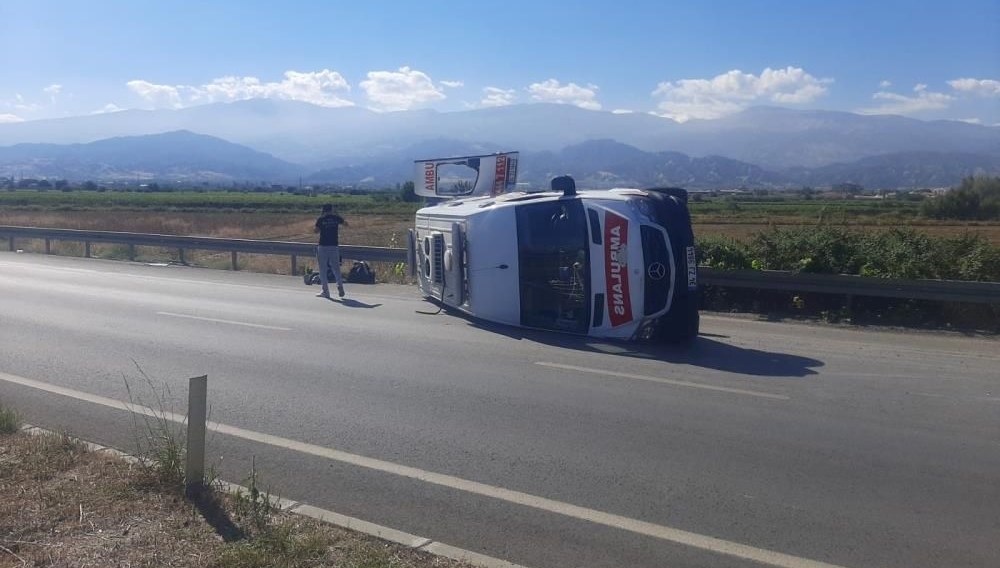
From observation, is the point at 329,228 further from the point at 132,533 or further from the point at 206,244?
the point at 132,533

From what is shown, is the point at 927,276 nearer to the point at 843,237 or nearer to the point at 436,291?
the point at 843,237

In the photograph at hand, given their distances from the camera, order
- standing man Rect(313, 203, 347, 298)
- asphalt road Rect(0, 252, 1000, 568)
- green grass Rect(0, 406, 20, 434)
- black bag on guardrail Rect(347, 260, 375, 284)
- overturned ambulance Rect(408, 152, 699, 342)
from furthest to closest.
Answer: black bag on guardrail Rect(347, 260, 375, 284) < standing man Rect(313, 203, 347, 298) < overturned ambulance Rect(408, 152, 699, 342) < green grass Rect(0, 406, 20, 434) < asphalt road Rect(0, 252, 1000, 568)

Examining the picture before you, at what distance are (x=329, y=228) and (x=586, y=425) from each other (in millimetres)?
10786

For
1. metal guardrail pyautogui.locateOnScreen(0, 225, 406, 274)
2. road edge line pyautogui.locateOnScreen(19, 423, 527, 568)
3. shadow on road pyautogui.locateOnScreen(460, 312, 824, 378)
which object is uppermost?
metal guardrail pyautogui.locateOnScreen(0, 225, 406, 274)

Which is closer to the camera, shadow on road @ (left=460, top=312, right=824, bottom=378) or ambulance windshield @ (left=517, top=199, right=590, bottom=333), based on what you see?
shadow on road @ (left=460, top=312, right=824, bottom=378)

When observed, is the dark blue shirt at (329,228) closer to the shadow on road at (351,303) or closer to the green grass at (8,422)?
the shadow on road at (351,303)

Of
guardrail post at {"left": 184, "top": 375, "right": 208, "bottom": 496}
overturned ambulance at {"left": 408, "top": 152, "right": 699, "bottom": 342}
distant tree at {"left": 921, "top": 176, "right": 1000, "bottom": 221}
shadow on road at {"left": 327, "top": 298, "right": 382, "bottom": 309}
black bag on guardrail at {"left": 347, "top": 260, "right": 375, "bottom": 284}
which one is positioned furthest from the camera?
distant tree at {"left": 921, "top": 176, "right": 1000, "bottom": 221}

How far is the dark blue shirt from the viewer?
17531mm

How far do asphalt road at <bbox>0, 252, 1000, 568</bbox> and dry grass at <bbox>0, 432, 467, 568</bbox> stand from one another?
2.02 feet

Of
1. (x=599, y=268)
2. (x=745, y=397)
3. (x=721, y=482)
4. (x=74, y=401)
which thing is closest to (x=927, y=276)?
(x=599, y=268)

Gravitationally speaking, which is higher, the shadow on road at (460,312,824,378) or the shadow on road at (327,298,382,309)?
the shadow on road at (327,298,382,309)

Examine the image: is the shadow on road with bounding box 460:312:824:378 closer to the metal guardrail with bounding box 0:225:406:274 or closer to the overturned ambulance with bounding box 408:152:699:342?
the overturned ambulance with bounding box 408:152:699:342

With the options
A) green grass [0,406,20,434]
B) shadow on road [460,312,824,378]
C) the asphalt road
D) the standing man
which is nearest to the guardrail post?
the asphalt road

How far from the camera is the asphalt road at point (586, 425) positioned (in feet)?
18.0
